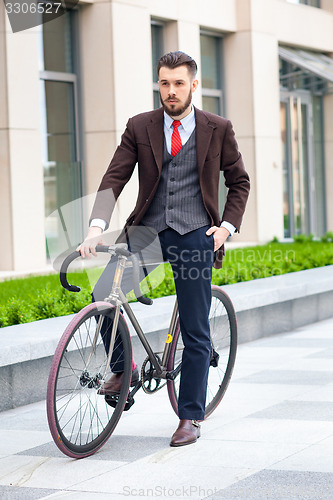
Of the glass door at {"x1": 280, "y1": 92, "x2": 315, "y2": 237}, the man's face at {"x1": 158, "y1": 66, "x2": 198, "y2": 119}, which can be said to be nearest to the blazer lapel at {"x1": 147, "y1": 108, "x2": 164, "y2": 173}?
the man's face at {"x1": 158, "y1": 66, "x2": 198, "y2": 119}

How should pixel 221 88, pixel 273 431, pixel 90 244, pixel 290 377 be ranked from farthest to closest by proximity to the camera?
pixel 221 88
pixel 290 377
pixel 273 431
pixel 90 244

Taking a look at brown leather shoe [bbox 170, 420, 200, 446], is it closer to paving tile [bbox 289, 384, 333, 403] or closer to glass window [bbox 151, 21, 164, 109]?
paving tile [bbox 289, 384, 333, 403]

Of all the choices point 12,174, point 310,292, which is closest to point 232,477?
point 310,292

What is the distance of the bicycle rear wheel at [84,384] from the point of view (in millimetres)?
4188

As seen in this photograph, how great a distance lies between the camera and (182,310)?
4.70 m

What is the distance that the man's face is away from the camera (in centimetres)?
450

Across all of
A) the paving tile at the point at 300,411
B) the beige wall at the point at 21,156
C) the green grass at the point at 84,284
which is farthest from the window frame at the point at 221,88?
the paving tile at the point at 300,411

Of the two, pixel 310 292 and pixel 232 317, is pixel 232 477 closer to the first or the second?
pixel 232 317

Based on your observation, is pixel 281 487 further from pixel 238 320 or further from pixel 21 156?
pixel 21 156

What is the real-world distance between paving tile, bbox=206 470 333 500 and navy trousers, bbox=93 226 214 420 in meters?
0.72

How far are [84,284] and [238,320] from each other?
180cm

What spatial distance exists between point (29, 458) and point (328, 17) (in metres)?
18.4

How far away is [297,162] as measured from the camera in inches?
842

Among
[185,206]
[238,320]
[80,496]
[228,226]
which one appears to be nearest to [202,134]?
[185,206]
